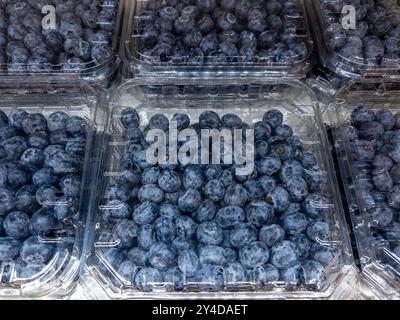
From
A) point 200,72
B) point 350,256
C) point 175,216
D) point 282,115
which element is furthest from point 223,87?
point 350,256

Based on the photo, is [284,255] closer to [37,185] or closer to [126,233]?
[126,233]

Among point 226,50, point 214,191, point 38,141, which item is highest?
point 226,50

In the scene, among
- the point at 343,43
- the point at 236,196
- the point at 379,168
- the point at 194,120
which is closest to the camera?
the point at 236,196

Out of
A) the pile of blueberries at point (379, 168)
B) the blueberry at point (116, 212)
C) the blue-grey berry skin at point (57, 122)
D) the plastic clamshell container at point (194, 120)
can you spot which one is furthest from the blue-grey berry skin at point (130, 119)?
the pile of blueberries at point (379, 168)

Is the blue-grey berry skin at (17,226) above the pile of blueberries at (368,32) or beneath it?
beneath

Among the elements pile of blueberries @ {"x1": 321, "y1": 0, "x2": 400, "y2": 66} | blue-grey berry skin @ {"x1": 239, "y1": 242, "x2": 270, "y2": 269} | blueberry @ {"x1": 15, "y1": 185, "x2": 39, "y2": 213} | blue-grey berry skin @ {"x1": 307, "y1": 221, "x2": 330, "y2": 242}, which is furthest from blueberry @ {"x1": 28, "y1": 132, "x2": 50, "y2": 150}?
pile of blueberries @ {"x1": 321, "y1": 0, "x2": 400, "y2": 66}

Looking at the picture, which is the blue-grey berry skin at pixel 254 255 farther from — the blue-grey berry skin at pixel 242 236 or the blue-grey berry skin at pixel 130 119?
the blue-grey berry skin at pixel 130 119

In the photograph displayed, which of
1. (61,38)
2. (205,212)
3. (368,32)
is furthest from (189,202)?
(368,32)
